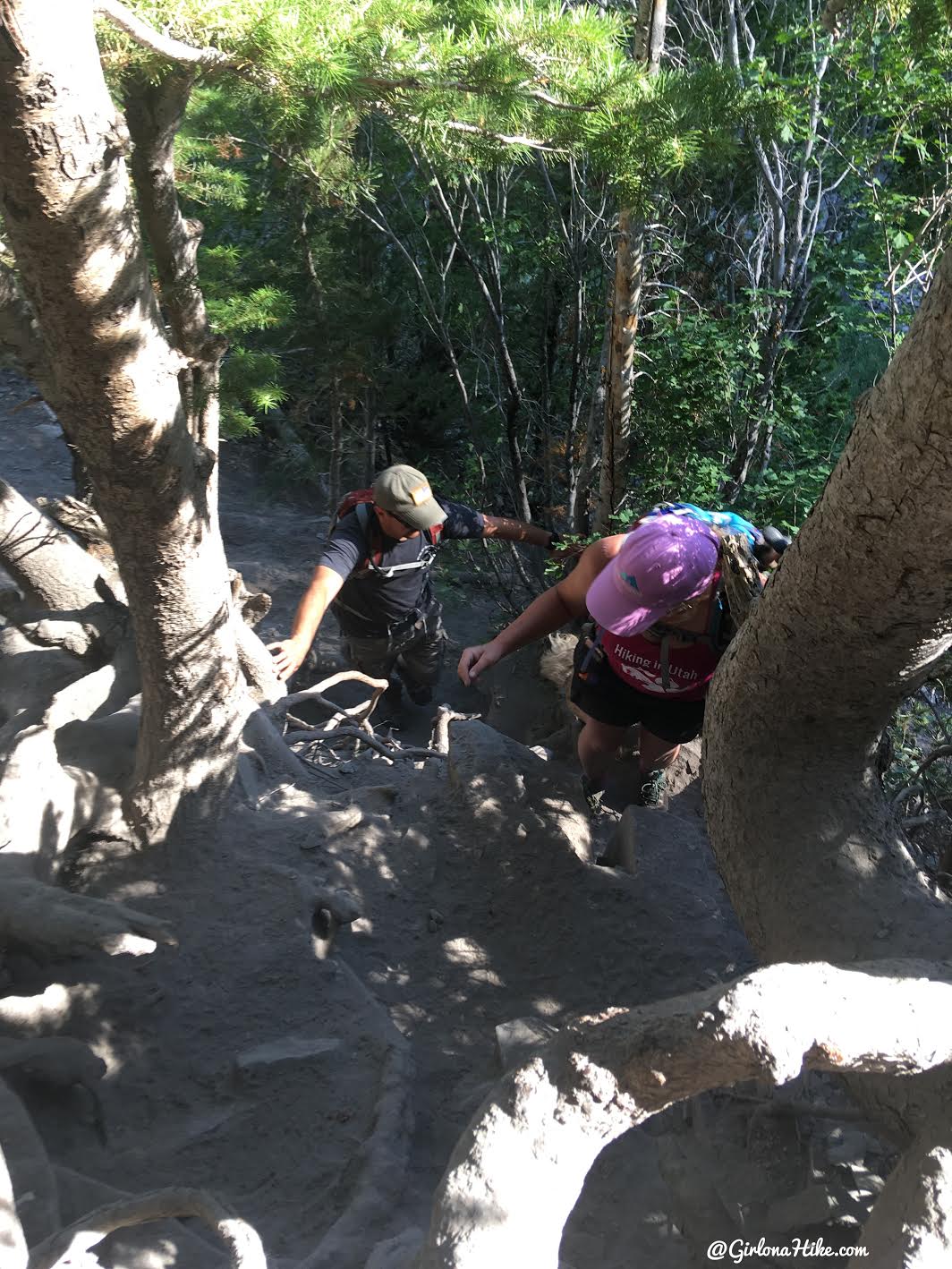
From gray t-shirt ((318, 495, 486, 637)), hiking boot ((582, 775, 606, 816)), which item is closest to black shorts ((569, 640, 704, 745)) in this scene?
hiking boot ((582, 775, 606, 816))

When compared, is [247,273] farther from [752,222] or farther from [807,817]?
[807,817]

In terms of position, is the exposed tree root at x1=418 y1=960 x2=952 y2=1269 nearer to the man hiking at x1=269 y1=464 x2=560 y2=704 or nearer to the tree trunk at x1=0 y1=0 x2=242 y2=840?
the tree trunk at x1=0 y1=0 x2=242 y2=840

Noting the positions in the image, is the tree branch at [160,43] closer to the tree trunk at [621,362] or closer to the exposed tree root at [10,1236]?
the tree trunk at [621,362]

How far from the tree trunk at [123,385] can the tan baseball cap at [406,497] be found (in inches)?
61.4

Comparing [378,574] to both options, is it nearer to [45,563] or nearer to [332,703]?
[332,703]

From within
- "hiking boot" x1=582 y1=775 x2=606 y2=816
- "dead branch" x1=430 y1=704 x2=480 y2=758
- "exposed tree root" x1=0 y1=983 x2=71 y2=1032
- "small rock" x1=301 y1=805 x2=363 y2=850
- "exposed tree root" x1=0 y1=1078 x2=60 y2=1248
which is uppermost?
"exposed tree root" x1=0 y1=1078 x2=60 y2=1248

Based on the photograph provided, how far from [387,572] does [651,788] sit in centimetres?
187

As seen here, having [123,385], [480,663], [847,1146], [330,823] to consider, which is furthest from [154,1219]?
[480,663]

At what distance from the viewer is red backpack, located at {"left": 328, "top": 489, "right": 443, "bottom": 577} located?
187 inches

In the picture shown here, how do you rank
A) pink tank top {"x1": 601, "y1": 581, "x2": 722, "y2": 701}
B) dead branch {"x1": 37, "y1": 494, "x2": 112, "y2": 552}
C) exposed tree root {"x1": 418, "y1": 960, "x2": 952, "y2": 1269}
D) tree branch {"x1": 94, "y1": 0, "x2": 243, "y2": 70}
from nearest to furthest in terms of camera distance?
exposed tree root {"x1": 418, "y1": 960, "x2": 952, "y2": 1269} → tree branch {"x1": 94, "y1": 0, "x2": 243, "y2": 70} → pink tank top {"x1": 601, "y1": 581, "x2": 722, "y2": 701} → dead branch {"x1": 37, "y1": 494, "x2": 112, "y2": 552}

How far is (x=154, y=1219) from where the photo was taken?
1876 mm

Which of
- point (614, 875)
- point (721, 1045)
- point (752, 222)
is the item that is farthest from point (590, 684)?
point (752, 222)

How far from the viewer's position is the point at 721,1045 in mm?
1505

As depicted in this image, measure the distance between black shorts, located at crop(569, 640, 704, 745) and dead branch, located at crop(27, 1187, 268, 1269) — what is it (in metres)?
2.17
